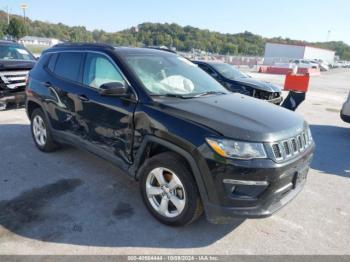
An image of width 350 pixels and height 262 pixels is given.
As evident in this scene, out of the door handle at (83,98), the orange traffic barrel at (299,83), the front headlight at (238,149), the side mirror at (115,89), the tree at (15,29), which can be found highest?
the tree at (15,29)

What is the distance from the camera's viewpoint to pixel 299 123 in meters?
3.35

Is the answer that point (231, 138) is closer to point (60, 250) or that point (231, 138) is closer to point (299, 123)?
point (299, 123)

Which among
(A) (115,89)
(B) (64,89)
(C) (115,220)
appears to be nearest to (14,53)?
(B) (64,89)

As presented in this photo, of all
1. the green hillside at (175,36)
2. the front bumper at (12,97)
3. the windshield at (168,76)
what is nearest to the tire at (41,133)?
the windshield at (168,76)

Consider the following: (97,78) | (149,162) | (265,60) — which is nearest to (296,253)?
(149,162)

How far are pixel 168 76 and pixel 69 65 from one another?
5.22 ft

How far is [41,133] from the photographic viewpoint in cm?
523

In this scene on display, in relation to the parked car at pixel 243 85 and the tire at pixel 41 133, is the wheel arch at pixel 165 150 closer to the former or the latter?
the tire at pixel 41 133

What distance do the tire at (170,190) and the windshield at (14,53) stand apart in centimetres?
768

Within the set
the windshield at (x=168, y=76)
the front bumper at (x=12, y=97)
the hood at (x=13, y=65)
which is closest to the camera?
the windshield at (x=168, y=76)

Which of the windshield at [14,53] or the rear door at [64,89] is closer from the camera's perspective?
the rear door at [64,89]

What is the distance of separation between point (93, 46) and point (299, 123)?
2.78m

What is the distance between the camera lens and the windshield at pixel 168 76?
3600 mm

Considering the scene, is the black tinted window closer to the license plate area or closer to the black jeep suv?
the black jeep suv
